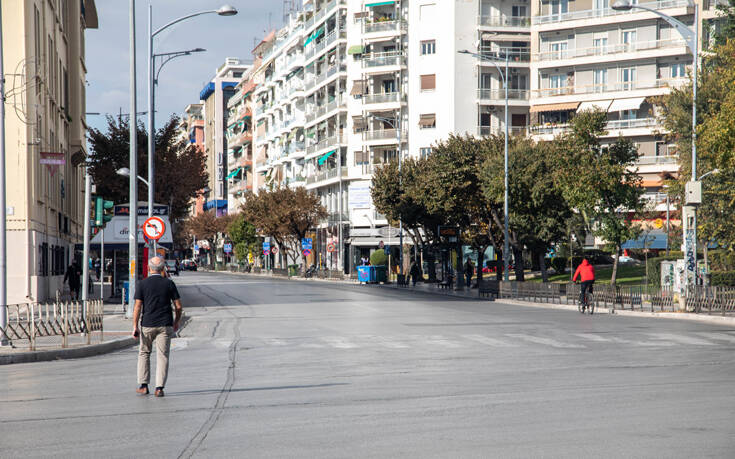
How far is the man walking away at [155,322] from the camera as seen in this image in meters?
11.0

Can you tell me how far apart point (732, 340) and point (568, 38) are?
5902 cm

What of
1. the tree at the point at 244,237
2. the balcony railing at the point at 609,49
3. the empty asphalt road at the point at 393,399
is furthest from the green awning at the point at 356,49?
the empty asphalt road at the point at 393,399

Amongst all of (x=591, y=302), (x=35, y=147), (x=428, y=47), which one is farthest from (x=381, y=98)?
(x=591, y=302)

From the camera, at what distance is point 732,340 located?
60.7 ft

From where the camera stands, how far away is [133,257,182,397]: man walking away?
1105 cm

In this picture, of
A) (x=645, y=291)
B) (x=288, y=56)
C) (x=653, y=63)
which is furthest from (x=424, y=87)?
(x=645, y=291)

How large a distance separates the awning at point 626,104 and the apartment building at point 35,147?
40.9 m

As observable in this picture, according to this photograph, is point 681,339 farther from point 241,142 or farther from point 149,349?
point 241,142

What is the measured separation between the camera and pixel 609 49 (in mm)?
72250

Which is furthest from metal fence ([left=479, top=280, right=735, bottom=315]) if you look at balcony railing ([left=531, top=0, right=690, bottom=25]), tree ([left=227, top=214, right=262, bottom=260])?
tree ([left=227, top=214, right=262, bottom=260])

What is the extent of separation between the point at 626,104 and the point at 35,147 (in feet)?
160

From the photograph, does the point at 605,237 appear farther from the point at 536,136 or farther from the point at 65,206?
the point at 536,136

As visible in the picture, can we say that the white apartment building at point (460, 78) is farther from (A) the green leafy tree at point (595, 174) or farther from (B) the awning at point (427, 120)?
(A) the green leafy tree at point (595, 174)

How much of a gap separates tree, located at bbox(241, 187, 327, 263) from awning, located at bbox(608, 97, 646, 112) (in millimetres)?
27684
